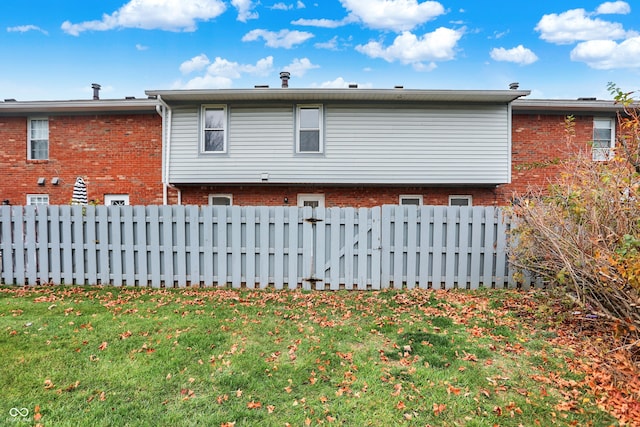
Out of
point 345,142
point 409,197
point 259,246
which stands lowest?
point 259,246

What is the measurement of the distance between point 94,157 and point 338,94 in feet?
29.9

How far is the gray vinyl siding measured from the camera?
33.3ft

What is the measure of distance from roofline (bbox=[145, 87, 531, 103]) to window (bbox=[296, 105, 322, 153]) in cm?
43

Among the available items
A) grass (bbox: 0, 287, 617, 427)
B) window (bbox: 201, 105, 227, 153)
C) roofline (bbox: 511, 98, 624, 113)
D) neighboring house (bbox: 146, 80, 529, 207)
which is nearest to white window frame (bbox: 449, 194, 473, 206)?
neighboring house (bbox: 146, 80, 529, 207)

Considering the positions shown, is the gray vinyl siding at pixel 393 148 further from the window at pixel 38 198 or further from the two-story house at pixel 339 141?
the window at pixel 38 198

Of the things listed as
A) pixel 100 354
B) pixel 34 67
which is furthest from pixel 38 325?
pixel 34 67

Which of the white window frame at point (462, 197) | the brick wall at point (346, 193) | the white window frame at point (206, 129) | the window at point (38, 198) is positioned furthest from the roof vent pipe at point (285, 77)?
the window at point (38, 198)

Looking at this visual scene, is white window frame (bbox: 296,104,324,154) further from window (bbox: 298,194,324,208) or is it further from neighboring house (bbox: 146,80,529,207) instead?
window (bbox: 298,194,324,208)

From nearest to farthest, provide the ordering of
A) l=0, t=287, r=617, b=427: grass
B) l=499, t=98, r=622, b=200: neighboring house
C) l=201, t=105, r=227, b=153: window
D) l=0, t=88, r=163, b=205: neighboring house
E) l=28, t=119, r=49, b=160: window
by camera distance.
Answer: l=0, t=287, r=617, b=427: grass < l=201, t=105, r=227, b=153: window < l=499, t=98, r=622, b=200: neighboring house < l=0, t=88, r=163, b=205: neighboring house < l=28, t=119, r=49, b=160: window

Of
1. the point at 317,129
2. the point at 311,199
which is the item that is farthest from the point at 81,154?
the point at 317,129

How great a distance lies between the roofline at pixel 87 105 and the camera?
10812mm

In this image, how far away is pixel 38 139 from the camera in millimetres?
11742

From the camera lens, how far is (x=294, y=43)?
57.0 feet

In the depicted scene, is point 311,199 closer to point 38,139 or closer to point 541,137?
point 541,137
